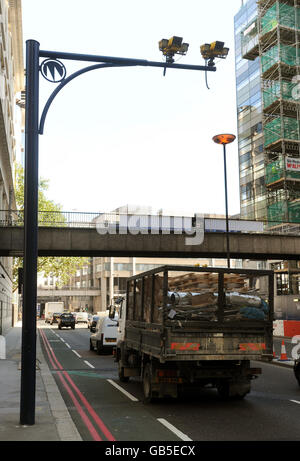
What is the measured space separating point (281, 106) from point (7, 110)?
1103 inches

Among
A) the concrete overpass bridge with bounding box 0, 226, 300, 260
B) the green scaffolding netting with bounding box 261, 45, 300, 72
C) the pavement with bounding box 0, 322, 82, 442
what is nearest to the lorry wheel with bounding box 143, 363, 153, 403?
the pavement with bounding box 0, 322, 82, 442

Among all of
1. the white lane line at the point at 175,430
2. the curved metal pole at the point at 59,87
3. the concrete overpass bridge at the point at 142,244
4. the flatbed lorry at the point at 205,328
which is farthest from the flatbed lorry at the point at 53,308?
the curved metal pole at the point at 59,87

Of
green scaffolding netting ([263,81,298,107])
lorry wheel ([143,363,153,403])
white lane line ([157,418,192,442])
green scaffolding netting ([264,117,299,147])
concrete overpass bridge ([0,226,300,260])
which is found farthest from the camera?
green scaffolding netting ([263,81,298,107])

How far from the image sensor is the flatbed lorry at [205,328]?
1030cm

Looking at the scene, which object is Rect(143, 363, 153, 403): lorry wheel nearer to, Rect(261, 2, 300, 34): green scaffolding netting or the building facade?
the building facade

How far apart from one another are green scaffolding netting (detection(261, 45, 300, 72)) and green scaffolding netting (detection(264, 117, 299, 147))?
5.89 metres

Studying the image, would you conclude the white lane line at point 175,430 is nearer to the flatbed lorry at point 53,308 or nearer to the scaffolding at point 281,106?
the scaffolding at point 281,106

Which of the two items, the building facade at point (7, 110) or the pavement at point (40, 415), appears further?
the building facade at point (7, 110)

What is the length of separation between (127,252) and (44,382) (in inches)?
670

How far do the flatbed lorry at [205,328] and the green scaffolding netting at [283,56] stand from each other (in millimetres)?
44990

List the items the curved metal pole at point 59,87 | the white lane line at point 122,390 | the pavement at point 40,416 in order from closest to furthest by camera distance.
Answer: the pavement at point 40,416, the curved metal pole at point 59,87, the white lane line at point 122,390

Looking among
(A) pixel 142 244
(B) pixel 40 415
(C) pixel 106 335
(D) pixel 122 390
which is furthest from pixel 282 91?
(B) pixel 40 415

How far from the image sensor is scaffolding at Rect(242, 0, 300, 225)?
1925 inches

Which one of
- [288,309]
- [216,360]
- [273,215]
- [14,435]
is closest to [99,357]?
[216,360]
